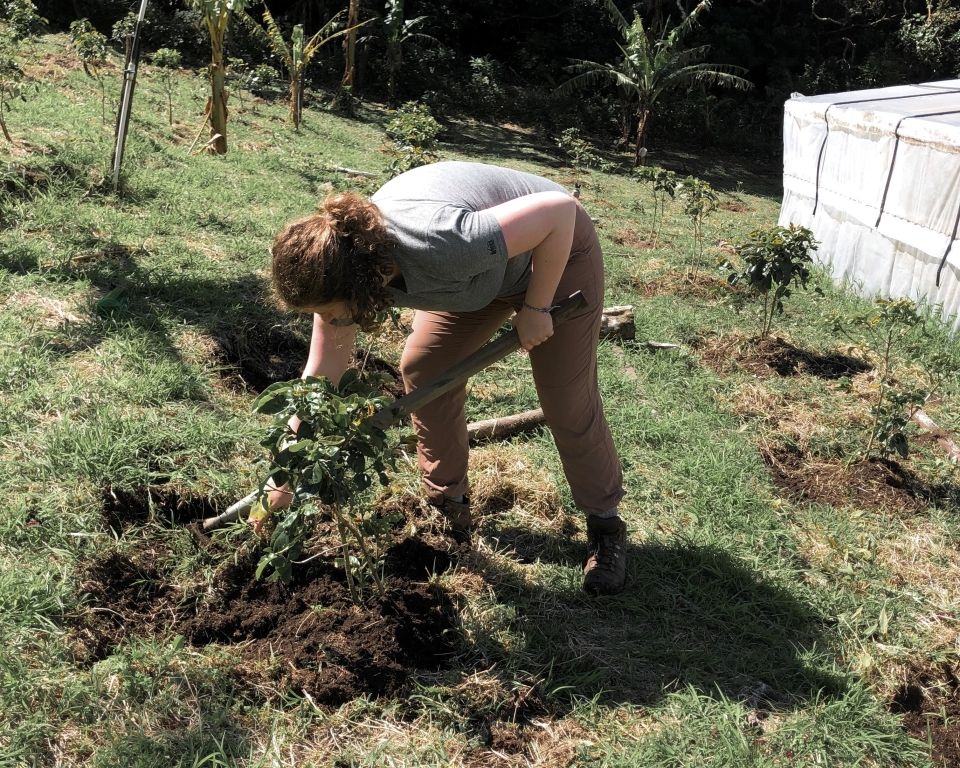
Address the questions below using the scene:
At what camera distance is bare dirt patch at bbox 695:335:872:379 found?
555 cm

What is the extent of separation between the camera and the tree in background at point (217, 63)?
8.16m

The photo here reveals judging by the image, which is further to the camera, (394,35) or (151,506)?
(394,35)

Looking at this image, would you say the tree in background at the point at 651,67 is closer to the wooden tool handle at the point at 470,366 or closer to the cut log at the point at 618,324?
the cut log at the point at 618,324

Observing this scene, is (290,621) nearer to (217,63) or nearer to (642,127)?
(217,63)

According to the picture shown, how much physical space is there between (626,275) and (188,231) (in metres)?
3.66

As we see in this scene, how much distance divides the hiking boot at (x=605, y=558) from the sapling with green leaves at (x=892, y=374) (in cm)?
186

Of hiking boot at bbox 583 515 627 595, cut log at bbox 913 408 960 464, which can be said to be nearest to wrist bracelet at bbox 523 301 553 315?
hiking boot at bbox 583 515 627 595

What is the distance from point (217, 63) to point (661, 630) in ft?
24.7

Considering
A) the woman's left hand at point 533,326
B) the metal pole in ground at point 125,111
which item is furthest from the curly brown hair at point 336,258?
the metal pole in ground at point 125,111

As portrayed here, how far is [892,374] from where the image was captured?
5594mm

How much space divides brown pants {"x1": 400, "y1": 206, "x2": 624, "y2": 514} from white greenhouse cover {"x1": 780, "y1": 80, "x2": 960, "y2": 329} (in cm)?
428

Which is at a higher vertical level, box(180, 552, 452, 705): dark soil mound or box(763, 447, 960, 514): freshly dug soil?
box(763, 447, 960, 514): freshly dug soil

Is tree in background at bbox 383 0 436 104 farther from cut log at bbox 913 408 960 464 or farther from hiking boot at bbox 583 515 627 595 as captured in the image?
hiking boot at bbox 583 515 627 595

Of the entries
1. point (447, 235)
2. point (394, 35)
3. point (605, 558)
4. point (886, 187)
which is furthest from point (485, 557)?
point (394, 35)
